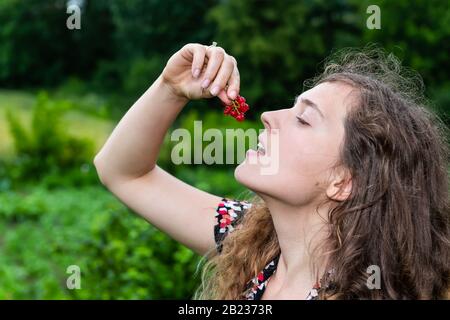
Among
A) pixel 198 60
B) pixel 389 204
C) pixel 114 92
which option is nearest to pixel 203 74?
pixel 198 60

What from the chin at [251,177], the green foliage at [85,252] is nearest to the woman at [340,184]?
the chin at [251,177]

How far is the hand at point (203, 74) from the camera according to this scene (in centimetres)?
191

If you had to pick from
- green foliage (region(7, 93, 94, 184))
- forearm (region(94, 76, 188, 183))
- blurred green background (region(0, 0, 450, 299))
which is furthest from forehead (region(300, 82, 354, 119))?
green foliage (region(7, 93, 94, 184))

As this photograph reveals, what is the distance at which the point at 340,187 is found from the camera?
6.38 ft

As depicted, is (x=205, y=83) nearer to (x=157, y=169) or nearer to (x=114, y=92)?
(x=157, y=169)

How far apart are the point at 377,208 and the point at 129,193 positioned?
0.81m

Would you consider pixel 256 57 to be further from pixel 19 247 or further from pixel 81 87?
pixel 19 247

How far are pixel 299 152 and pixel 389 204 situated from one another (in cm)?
29

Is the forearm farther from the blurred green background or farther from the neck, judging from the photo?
the blurred green background

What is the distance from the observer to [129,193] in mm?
2215

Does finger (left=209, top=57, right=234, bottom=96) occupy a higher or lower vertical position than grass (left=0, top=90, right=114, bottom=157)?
higher

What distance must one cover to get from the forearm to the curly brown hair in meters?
0.48

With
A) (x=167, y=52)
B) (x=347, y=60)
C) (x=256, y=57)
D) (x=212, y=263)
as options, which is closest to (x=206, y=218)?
(x=212, y=263)

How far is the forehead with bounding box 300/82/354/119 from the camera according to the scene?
6.38ft
